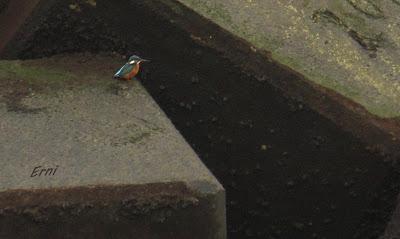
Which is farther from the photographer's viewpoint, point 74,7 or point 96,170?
point 74,7

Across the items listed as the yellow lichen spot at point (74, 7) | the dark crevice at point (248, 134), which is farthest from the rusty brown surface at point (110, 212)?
the yellow lichen spot at point (74, 7)

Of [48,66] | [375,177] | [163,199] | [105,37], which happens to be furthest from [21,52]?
[375,177]

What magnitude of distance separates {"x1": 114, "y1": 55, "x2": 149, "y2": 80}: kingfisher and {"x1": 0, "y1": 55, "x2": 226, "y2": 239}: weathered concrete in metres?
0.10

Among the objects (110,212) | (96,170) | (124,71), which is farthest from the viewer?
(124,71)

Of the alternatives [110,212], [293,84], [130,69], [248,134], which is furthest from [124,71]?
[110,212]

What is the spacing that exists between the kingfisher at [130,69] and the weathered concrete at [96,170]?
10cm

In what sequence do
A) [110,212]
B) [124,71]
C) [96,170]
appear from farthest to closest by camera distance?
[124,71] → [96,170] → [110,212]

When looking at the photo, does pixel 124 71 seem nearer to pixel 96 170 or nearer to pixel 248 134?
pixel 248 134

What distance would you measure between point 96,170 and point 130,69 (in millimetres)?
678

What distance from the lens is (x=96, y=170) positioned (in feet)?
6.39

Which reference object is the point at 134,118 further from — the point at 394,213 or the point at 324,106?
the point at 394,213

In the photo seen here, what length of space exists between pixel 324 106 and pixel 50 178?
106cm

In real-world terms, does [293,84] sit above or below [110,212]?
above

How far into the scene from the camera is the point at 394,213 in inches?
93.7
